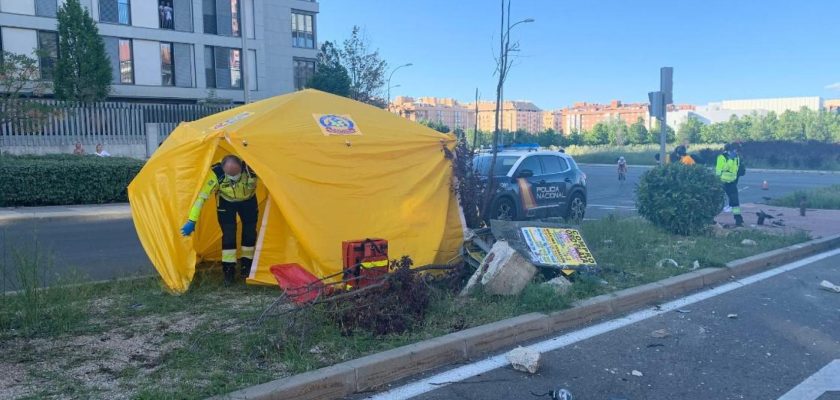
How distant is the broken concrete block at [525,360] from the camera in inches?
187

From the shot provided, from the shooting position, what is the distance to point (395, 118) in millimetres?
8469

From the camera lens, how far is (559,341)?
5.57m

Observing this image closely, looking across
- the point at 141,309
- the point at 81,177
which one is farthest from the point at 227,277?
the point at 81,177

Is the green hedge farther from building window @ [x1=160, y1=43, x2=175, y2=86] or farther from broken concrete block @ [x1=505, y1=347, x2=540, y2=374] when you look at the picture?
building window @ [x1=160, y1=43, x2=175, y2=86]

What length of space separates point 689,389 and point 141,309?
476cm

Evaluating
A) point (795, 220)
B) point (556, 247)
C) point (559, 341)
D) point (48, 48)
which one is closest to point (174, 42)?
point (48, 48)

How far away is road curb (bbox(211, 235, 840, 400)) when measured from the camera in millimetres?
4199

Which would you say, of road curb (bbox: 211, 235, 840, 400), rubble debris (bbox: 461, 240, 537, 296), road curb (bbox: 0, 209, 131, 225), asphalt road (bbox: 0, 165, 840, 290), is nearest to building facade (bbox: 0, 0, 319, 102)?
road curb (bbox: 0, 209, 131, 225)

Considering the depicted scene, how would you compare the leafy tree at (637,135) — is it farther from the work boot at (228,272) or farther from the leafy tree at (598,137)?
the work boot at (228,272)

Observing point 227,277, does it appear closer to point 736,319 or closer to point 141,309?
point 141,309

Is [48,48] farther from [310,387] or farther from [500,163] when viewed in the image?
[310,387]

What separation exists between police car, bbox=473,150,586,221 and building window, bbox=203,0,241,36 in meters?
28.4

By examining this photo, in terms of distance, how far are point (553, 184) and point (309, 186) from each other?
24.6ft

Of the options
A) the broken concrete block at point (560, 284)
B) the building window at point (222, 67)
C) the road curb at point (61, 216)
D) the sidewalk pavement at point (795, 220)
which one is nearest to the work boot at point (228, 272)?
the broken concrete block at point (560, 284)
